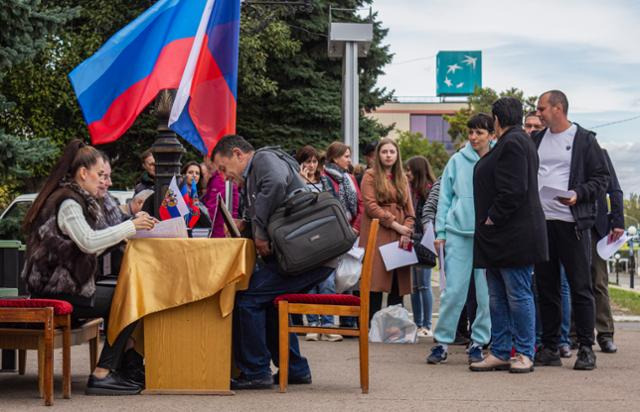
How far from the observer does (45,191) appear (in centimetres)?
780

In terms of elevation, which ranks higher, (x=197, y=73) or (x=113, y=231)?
(x=197, y=73)

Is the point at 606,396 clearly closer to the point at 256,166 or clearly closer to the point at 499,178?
the point at 499,178

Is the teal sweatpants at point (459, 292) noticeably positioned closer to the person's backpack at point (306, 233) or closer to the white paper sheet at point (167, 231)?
the person's backpack at point (306, 233)

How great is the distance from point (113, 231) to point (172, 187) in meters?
1.22

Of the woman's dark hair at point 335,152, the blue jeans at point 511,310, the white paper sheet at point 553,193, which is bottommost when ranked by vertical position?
the blue jeans at point 511,310

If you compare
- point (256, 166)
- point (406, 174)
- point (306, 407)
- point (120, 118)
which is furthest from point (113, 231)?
point (406, 174)

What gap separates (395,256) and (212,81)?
273cm

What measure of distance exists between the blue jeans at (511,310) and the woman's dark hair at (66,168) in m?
3.33

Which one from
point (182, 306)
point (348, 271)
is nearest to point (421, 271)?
point (348, 271)

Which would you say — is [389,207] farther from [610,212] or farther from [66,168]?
[66,168]

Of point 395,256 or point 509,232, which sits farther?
point 395,256

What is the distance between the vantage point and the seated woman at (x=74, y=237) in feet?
25.1

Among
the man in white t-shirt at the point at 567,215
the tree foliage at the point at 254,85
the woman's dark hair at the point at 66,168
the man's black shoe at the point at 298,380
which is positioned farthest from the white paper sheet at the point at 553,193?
the tree foliage at the point at 254,85

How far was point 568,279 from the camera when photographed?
969 centimetres
